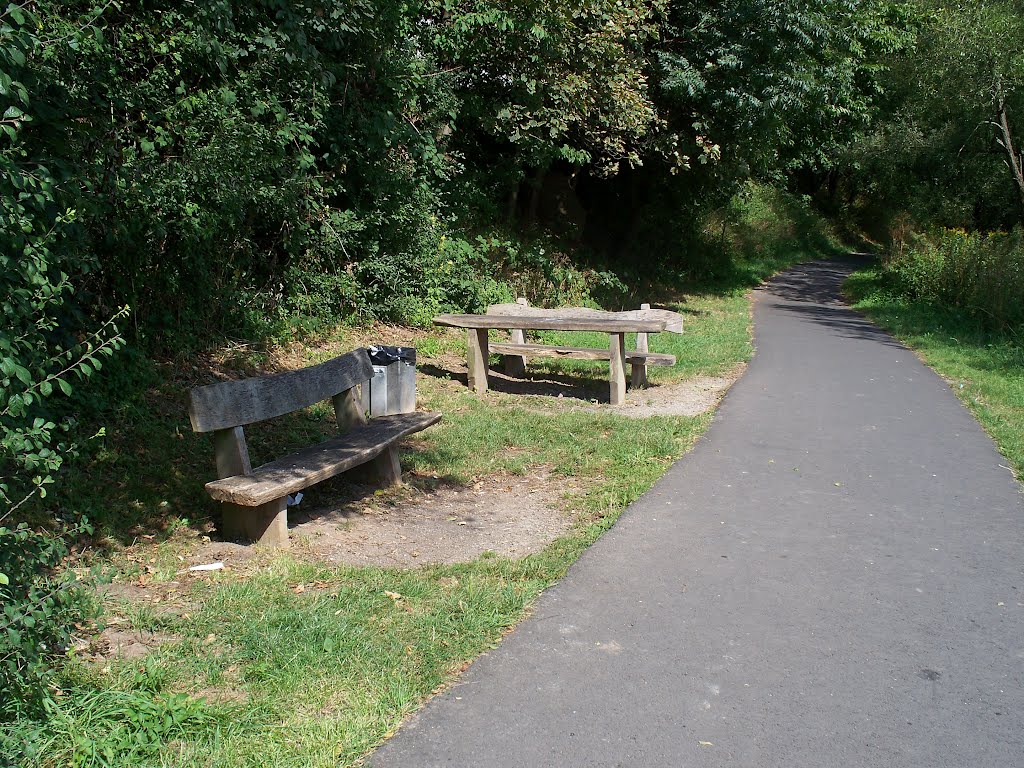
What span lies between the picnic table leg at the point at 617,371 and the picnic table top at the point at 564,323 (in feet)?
0.50

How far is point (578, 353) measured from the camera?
32.4 feet

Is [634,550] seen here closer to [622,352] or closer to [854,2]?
[622,352]

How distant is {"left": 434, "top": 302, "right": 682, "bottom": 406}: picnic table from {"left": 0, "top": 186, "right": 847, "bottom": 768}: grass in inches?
34.6

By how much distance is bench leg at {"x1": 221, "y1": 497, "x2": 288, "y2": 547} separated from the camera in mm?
5055

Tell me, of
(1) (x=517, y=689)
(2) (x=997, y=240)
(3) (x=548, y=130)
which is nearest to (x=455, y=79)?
(3) (x=548, y=130)

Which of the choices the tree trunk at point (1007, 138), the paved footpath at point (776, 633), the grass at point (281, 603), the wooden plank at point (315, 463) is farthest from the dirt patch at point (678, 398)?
the tree trunk at point (1007, 138)

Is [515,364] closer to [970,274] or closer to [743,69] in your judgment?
[743,69]

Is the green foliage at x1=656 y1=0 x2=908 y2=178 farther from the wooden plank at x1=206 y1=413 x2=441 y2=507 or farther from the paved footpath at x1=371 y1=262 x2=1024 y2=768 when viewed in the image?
the wooden plank at x1=206 y1=413 x2=441 y2=507

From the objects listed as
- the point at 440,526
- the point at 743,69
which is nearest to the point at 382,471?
the point at 440,526

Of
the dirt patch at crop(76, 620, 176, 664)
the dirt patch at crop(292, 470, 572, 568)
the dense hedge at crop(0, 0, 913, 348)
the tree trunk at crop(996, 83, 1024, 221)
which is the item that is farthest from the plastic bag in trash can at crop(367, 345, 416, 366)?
the tree trunk at crop(996, 83, 1024, 221)

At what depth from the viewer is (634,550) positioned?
5191mm

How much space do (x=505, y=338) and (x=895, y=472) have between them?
6.81 meters

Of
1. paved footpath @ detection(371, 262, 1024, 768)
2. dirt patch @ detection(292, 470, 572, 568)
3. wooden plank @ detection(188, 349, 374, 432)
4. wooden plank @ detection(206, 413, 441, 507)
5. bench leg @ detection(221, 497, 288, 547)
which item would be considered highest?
wooden plank @ detection(188, 349, 374, 432)

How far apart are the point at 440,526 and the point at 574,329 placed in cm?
392
